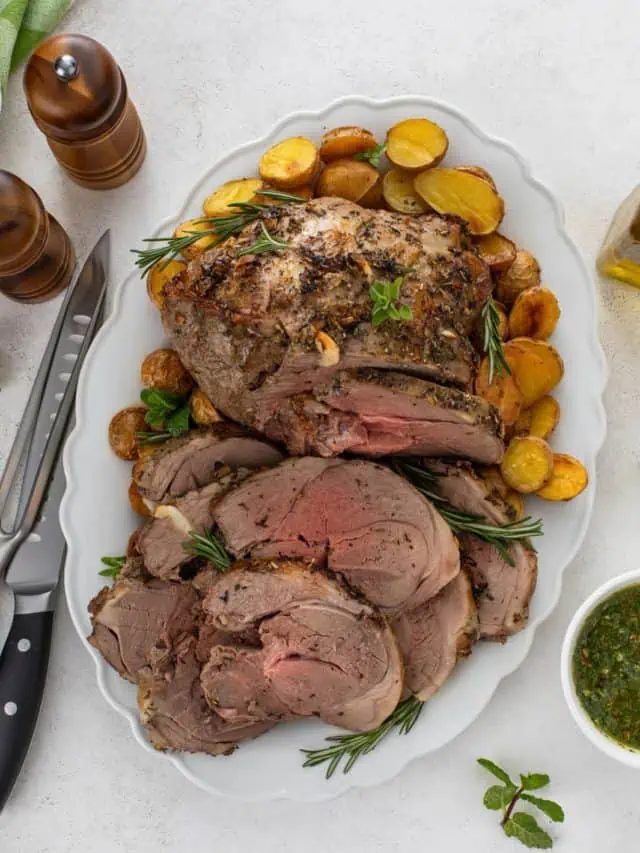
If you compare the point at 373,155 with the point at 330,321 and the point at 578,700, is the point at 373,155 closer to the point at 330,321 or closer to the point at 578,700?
the point at 330,321

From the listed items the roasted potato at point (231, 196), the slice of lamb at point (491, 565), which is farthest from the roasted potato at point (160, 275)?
the slice of lamb at point (491, 565)

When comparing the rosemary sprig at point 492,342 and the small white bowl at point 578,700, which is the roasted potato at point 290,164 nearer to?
the rosemary sprig at point 492,342

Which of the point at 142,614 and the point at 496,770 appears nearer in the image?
the point at 142,614

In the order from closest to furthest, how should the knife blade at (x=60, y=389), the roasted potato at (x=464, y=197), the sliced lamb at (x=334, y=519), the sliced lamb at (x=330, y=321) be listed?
the sliced lamb at (x=330, y=321) → the sliced lamb at (x=334, y=519) → the roasted potato at (x=464, y=197) → the knife blade at (x=60, y=389)

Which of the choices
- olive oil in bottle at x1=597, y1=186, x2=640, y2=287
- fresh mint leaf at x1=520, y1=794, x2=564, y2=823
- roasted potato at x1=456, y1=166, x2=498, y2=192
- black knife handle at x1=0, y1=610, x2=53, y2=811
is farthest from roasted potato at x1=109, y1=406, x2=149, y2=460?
fresh mint leaf at x1=520, y1=794, x2=564, y2=823

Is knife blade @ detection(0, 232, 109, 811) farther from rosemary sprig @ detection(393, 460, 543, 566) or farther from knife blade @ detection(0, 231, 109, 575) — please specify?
rosemary sprig @ detection(393, 460, 543, 566)

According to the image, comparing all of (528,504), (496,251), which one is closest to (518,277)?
(496,251)
